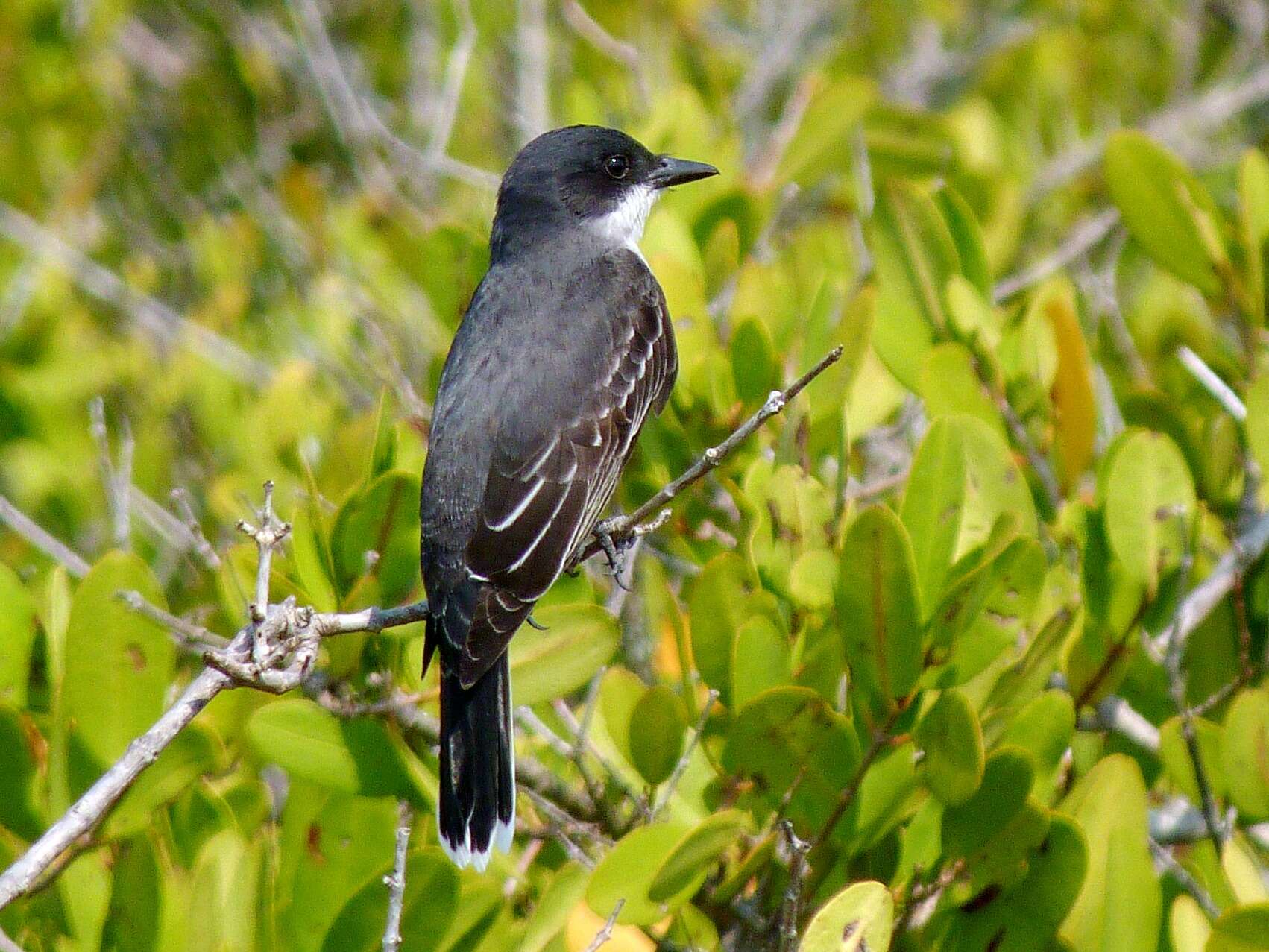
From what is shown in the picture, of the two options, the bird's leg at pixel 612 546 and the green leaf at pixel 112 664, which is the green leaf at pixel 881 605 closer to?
the bird's leg at pixel 612 546

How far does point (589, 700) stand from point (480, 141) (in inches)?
200

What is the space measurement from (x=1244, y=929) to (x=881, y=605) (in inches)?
35.3

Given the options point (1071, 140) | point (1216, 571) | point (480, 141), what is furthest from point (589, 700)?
point (480, 141)

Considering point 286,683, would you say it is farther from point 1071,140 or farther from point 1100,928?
point 1071,140

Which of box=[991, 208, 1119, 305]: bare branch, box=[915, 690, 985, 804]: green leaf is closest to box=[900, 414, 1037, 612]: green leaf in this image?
box=[915, 690, 985, 804]: green leaf

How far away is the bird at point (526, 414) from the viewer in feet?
11.8

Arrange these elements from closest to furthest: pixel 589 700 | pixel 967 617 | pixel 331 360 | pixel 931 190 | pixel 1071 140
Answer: pixel 967 617, pixel 589 700, pixel 931 190, pixel 331 360, pixel 1071 140

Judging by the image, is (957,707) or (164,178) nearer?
(957,707)

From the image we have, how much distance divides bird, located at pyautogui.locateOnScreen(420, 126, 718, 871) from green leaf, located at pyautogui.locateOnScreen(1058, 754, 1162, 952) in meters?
1.27

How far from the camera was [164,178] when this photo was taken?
8.29 meters

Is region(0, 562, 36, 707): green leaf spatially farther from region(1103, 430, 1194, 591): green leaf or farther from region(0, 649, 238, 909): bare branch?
region(1103, 430, 1194, 591): green leaf

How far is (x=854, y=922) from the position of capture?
109 inches

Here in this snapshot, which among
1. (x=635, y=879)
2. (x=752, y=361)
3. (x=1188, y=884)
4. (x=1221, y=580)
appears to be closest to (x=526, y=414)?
(x=752, y=361)

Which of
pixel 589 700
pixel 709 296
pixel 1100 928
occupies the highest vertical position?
pixel 709 296
